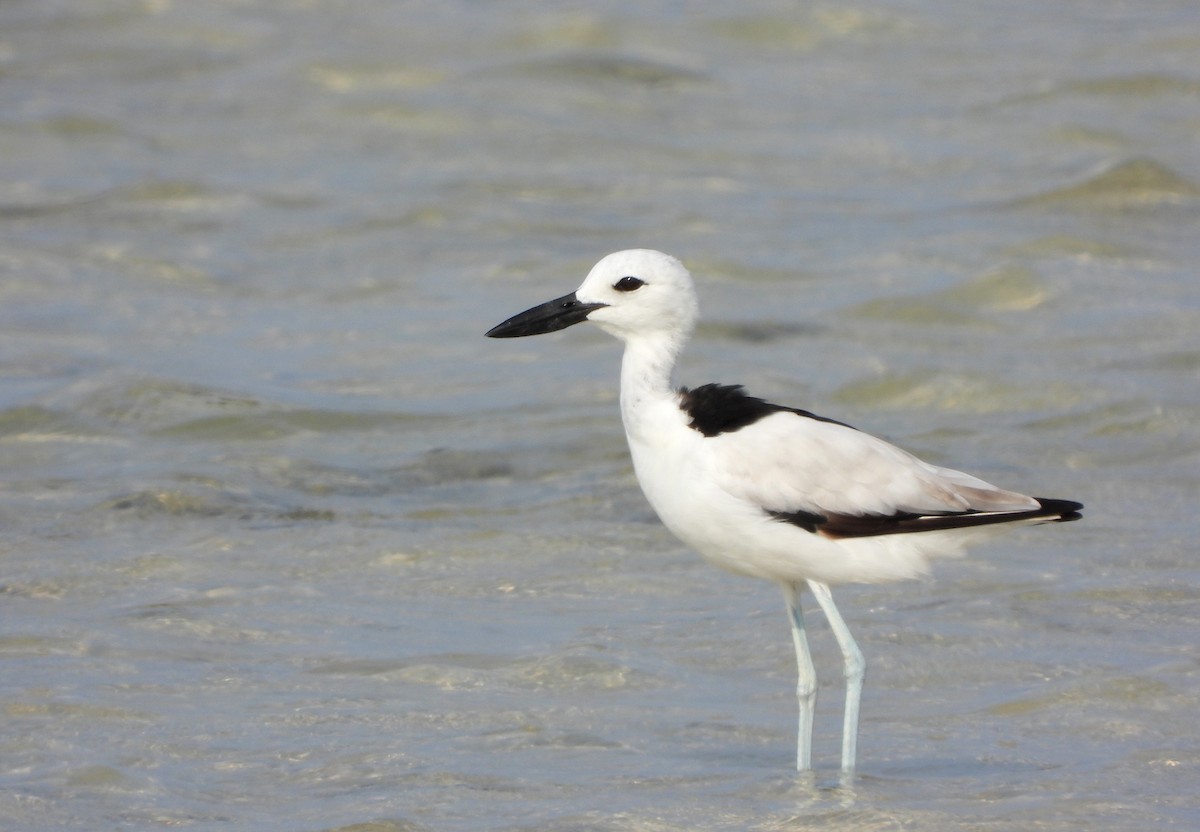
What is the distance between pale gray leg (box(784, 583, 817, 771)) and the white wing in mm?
556

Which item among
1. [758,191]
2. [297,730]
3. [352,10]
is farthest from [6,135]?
[297,730]

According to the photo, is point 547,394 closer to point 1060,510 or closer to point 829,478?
point 829,478

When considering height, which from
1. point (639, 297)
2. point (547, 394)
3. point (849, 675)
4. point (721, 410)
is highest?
point (639, 297)

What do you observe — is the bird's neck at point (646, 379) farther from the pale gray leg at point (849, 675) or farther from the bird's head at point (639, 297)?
the pale gray leg at point (849, 675)

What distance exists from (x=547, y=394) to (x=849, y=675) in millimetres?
6428

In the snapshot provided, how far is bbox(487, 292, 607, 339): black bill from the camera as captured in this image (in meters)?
7.44

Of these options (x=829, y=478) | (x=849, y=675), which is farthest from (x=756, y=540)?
(x=849, y=675)

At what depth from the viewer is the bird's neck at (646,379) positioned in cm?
715

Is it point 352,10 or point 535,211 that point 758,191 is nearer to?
point 535,211

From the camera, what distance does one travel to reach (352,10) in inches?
867

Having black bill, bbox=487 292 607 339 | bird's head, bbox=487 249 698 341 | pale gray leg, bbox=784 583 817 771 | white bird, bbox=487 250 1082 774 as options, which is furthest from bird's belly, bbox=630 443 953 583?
black bill, bbox=487 292 607 339

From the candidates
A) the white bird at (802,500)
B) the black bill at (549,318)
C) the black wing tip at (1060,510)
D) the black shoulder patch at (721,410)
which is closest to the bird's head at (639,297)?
the black bill at (549,318)

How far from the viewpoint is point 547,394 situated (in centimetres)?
1312

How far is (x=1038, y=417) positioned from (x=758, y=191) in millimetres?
6065
